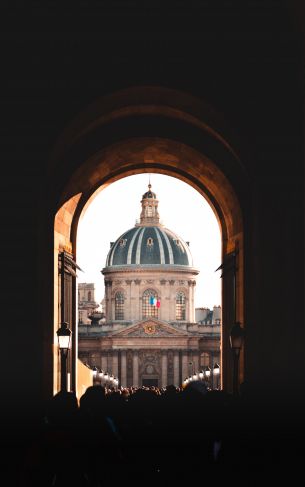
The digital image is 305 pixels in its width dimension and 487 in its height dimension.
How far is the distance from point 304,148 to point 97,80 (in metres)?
3.99

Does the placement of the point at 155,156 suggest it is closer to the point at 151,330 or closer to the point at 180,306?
the point at 151,330

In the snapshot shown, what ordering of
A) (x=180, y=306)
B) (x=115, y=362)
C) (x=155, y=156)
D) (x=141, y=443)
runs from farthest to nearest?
1. (x=180, y=306)
2. (x=115, y=362)
3. (x=155, y=156)
4. (x=141, y=443)

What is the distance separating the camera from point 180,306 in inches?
6329

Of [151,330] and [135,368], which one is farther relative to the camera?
[135,368]

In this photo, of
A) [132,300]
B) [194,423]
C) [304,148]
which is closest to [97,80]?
[304,148]

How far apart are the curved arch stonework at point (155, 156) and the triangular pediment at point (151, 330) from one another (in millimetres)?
123216

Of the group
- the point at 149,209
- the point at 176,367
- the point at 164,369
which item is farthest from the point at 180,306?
the point at 149,209

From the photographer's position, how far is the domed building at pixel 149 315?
154250 millimetres

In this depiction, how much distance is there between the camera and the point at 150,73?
815 inches

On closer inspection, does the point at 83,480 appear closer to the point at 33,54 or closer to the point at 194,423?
the point at 194,423

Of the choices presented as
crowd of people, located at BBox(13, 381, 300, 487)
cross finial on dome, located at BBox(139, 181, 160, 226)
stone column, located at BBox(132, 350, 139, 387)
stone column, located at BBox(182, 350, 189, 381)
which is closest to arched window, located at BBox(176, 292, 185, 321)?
stone column, located at BBox(182, 350, 189, 381)

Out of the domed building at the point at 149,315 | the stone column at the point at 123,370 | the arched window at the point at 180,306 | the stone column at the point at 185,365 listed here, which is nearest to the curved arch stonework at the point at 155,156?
the domed building at the point at 149,315

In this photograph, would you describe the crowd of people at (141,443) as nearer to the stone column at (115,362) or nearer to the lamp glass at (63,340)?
the lamp glass at (63,340)

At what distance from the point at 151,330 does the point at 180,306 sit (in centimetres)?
862
